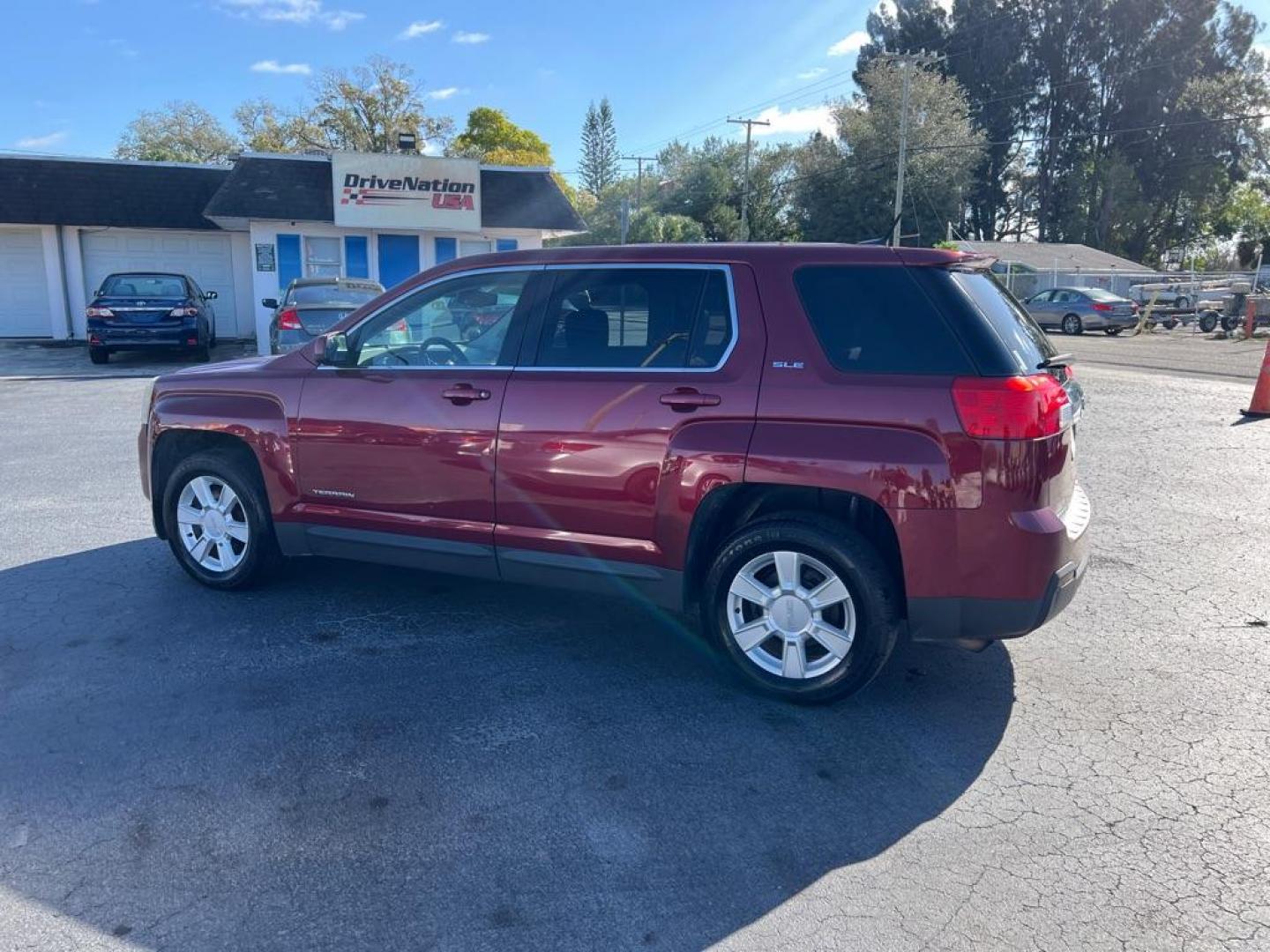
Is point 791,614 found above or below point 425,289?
below

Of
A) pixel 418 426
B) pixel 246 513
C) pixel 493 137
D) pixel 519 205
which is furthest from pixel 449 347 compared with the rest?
pixel 493 137

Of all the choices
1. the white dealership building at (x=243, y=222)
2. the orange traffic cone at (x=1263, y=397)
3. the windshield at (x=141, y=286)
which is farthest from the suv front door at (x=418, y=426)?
the white dealership building at (x=243, y=222)

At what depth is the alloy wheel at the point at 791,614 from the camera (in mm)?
3975

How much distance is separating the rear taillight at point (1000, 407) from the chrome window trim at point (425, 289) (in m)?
2.09

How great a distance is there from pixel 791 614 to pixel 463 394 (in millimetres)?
1873

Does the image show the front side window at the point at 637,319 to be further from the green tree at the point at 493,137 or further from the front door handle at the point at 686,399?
the green tree at the point at 493,137

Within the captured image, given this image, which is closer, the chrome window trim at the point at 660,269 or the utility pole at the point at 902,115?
the chrome window trim at the point at 660,269

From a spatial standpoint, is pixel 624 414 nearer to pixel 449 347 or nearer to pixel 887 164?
pixel 449 347

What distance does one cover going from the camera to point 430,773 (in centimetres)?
350

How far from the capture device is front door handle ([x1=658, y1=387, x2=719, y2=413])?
4.05m

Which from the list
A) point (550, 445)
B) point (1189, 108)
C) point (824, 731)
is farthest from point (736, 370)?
point (1189, 108)

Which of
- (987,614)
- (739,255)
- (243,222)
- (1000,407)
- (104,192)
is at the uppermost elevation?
(104,192)

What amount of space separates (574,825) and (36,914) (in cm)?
159

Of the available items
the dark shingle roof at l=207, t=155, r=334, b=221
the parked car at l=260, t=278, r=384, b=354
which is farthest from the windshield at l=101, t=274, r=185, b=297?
the parked car at l=260, t=278, r=384, b=354
